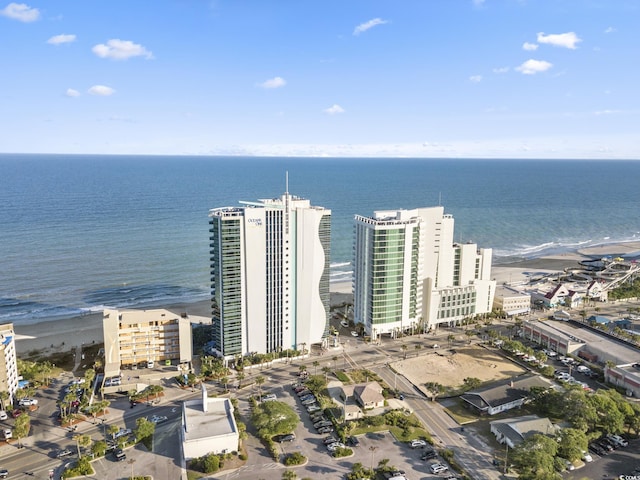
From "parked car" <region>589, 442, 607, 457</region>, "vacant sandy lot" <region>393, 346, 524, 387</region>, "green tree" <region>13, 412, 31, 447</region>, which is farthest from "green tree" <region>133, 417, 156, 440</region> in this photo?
"parked car" <region>589, 442, 607, 457</region>

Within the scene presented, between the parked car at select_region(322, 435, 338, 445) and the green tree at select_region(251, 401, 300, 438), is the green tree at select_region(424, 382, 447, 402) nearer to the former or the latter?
the parked car at select_region(322, 435, 338, 445)

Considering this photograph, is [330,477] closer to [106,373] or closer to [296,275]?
[296,275]

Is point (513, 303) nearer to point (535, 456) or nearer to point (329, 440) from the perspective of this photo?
point (535, 456)

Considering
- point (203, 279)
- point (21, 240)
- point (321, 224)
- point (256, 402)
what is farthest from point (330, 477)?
point (21, 240)

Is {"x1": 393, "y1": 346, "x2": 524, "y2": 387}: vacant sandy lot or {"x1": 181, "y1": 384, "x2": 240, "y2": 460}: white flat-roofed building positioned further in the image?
{"x1": 393, "y1": 346, "x2": 524, "y2": 387}: vacant sandy lot

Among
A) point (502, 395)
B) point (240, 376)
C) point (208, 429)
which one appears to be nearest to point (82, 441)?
point (208, 429)

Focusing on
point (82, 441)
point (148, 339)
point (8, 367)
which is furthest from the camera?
point (148, 339)

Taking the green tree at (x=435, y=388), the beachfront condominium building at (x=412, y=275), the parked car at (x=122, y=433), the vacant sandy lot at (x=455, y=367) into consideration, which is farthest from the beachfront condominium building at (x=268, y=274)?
the green tree at (x=435, y=388)
